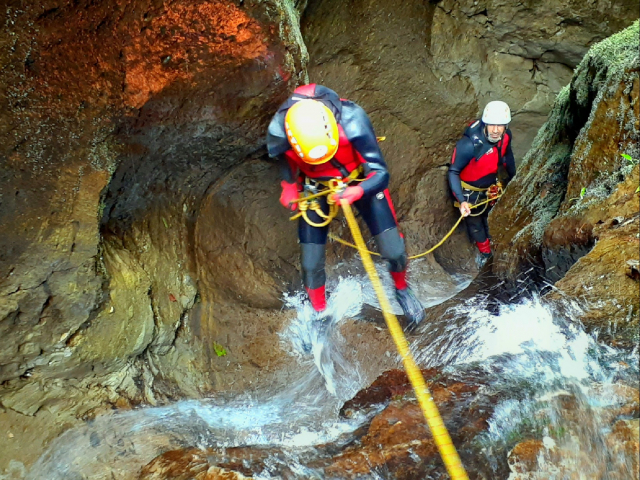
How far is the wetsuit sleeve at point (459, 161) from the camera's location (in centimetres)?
479

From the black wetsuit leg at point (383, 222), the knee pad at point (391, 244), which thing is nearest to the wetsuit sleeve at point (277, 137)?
the black wetsuit leg at point (383, 222)

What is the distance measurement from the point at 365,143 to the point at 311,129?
420 millimetres

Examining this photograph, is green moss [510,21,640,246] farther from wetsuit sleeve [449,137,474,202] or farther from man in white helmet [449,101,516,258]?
wetsuit sleeve [449,137,474,202]

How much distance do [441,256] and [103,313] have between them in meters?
3.66

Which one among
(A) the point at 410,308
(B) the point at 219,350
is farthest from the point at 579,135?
(B) the point at 219,350

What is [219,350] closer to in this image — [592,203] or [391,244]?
[391,244]

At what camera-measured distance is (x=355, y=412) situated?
3.04 metres

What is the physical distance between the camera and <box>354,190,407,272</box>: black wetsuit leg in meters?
3.64

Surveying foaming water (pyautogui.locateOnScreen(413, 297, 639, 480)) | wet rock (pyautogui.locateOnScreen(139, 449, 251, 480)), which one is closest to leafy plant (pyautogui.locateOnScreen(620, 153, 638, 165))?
foaming water (pyautogui.locateOnScreen(413, 297, 639, 480))

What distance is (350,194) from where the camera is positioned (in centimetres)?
320

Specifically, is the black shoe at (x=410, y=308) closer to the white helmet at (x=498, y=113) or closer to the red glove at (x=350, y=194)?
the red glove at (x=350, y=194)

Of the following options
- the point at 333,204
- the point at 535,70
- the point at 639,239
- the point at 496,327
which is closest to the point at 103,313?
the point at 333,204

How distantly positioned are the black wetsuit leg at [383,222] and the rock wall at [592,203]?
0.79m

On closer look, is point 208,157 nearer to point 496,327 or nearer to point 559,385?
point 496,327
